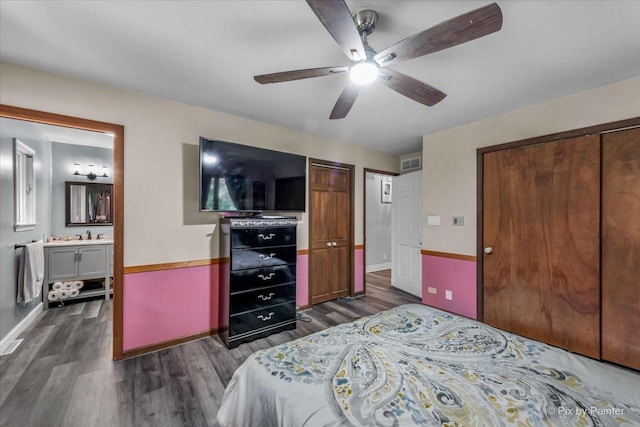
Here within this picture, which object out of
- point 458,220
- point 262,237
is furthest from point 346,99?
point 458,220

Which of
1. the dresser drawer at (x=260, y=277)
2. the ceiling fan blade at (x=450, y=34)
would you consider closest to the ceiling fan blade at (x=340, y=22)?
the ceiling fan blade at (x=450, y=34)

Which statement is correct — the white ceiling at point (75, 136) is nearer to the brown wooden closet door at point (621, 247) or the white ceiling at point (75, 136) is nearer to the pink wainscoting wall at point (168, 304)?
the pink wainscoting wall at point (168, 304)

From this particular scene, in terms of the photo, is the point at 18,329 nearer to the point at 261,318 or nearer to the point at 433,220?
the point at 261,318

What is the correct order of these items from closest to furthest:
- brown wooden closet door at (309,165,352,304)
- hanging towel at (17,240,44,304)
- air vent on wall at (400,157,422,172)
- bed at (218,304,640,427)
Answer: bed at (218,304,640,427), hanging towel at (17,240,44,304), brown wooden closet door at (309,165,352,304), air vent on wall at (400,157,422,172)

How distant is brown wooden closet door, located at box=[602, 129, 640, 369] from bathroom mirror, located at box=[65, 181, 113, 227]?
6.37 m

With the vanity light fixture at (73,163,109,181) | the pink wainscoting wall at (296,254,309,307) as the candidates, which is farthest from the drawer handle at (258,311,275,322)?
the vanity light fixture at (73,163,109,181)

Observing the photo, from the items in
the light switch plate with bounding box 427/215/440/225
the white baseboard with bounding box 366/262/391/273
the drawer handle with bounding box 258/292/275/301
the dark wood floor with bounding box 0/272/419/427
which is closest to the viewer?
the dark wood floor with bounding box 0/272/419/427

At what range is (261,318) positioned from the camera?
110 inches

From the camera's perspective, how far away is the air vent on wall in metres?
4.52

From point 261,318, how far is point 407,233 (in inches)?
110

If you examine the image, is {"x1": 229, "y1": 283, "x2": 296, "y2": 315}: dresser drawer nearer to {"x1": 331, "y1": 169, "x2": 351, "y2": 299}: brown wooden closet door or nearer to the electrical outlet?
{"x1": 331, "y1": 169, "x2": 351, "y2": 299}: brown wooden closet door

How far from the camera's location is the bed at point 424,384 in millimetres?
1028

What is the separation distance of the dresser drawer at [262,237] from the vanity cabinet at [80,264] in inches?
110

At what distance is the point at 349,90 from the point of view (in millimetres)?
1817
